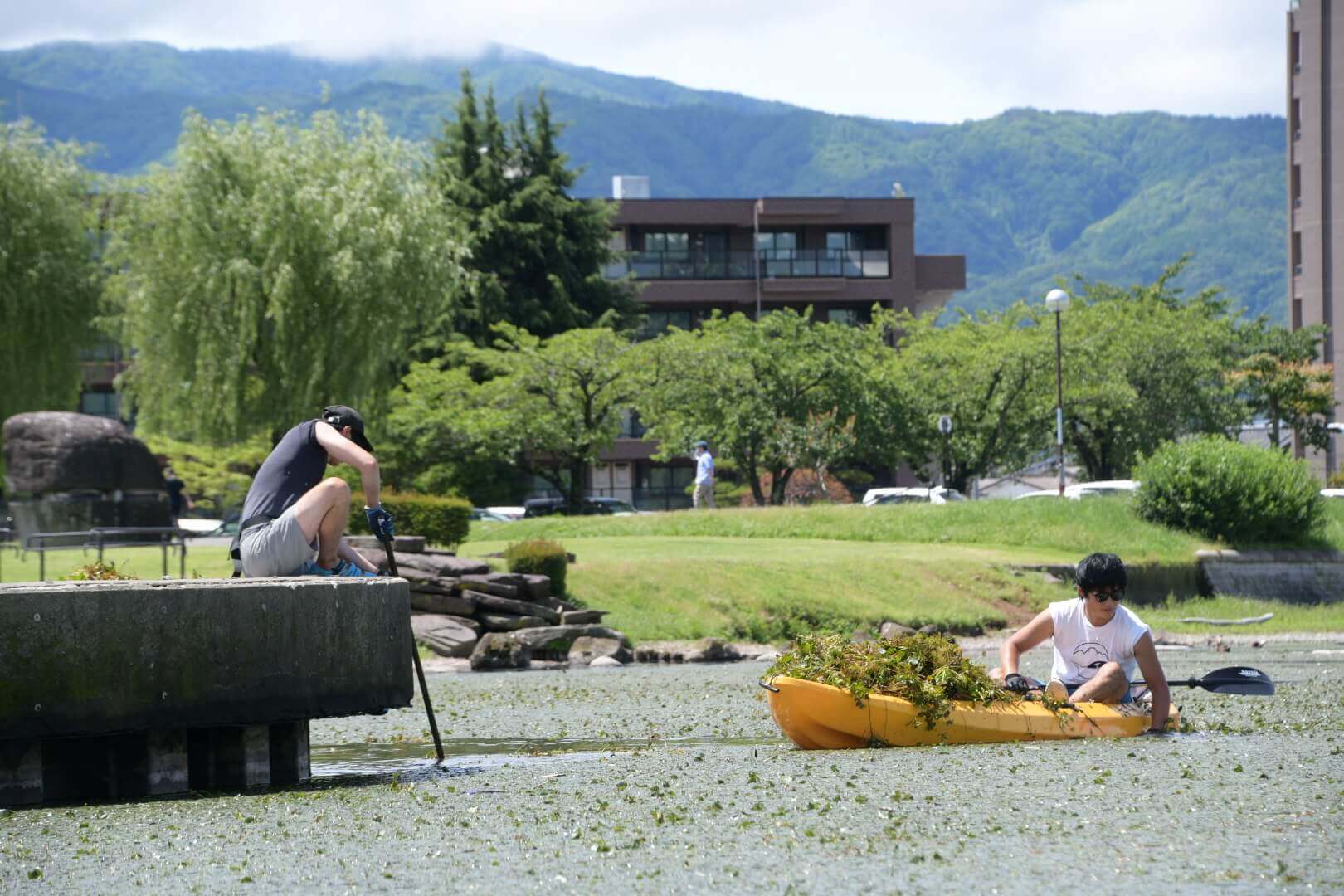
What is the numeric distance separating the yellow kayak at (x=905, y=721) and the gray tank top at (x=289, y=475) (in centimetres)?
352

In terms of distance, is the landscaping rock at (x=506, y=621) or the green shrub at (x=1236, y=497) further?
the green shrub at (x=1236, y=497)

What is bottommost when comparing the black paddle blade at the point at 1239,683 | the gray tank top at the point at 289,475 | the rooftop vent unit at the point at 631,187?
the black paddle blade at the point at 1239,683

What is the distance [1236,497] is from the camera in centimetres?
3388

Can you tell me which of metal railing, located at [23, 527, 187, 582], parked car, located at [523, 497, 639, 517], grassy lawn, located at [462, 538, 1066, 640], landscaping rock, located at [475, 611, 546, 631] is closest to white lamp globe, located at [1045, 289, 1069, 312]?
grassy lawn, located at [462, 538, 1066, 640]

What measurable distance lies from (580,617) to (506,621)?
1139mm

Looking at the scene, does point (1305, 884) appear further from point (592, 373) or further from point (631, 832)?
point (592, 373)

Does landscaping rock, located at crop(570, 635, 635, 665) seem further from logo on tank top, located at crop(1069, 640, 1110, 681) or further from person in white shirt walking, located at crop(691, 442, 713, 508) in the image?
person in white shirt walking, located at crop(691, 442, 713, 508)

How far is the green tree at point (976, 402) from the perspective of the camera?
177ft

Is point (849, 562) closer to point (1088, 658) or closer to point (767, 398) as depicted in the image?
point (1088, 658)

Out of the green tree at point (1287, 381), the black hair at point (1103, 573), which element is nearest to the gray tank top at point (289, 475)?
the black hair at point (1103, 573)

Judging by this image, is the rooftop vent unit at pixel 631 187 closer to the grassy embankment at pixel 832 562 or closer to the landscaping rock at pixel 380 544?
the grassy embankment at pixel 832 562

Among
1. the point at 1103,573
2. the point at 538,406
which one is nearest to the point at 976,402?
the point at 538,406

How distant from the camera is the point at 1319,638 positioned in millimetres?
26219

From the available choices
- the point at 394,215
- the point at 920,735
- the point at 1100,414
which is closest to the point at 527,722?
the point at 920,735
